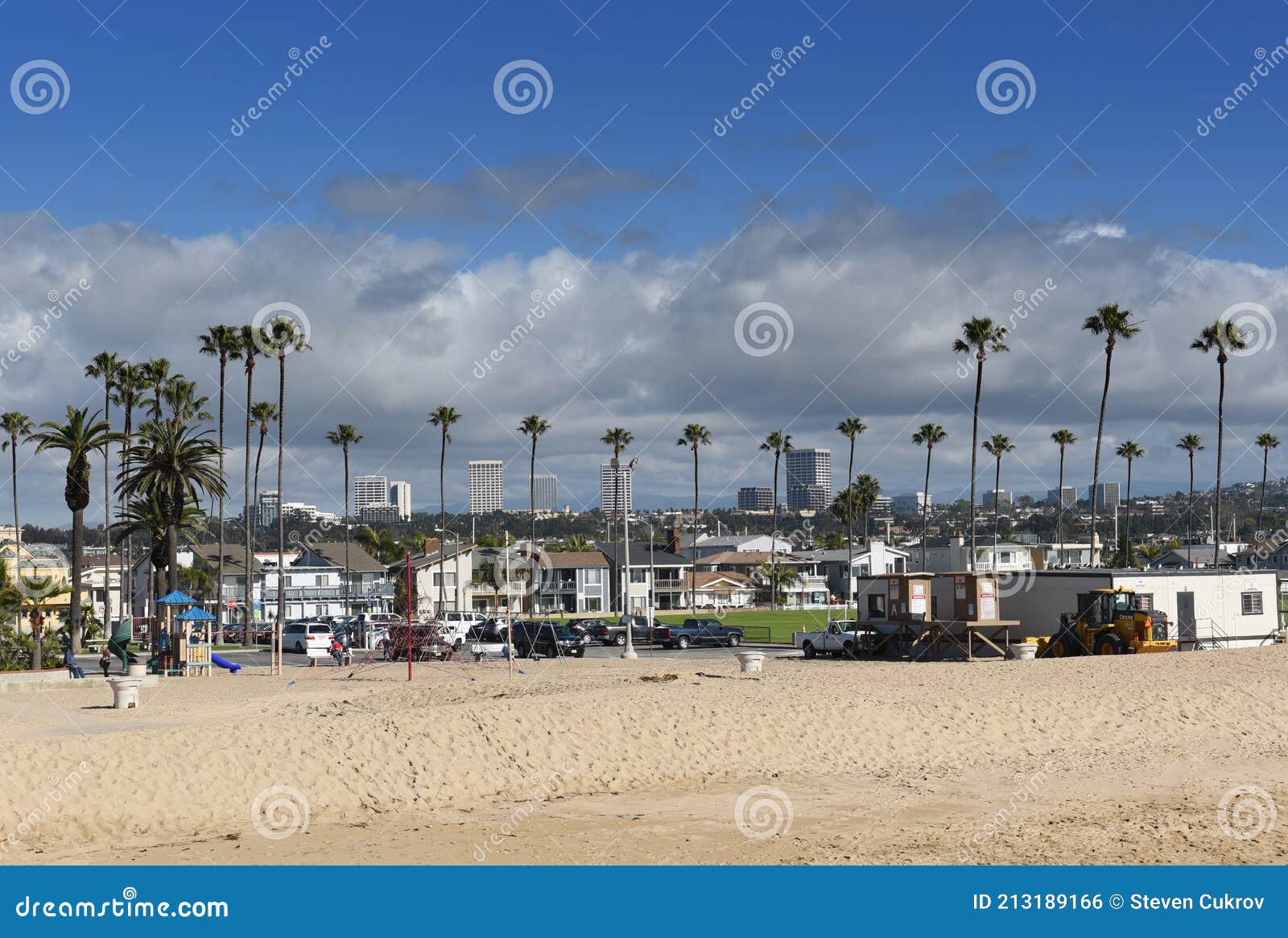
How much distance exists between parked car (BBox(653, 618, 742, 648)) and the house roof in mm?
55981

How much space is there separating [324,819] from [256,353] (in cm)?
6022

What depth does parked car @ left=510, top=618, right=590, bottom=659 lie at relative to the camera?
5131 centimetres

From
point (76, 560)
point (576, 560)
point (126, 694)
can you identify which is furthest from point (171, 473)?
point (576, 560)

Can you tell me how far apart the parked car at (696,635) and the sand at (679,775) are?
2722 cm

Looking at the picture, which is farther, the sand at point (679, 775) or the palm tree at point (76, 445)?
the palm tree at point (76, 445)

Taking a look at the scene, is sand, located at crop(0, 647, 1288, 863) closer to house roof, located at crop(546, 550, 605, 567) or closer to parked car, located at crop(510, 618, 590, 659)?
parked car, located at crop(510, 618, 590, 659)

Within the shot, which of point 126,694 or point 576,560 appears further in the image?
point 576,560

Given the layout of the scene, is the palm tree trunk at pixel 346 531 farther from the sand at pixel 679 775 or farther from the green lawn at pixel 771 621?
the sand at pixel 679 775

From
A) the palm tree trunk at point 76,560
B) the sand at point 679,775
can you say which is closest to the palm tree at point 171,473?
the palm tree trunk at point 76,560

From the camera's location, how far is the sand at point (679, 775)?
16.6 metres

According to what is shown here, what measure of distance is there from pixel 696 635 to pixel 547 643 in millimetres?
10345

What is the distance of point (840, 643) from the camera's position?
47.2 m

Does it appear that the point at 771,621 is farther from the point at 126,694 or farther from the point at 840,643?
→ the point at 126,694

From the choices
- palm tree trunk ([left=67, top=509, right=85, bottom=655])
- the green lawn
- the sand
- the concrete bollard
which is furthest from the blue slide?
the green lawn
